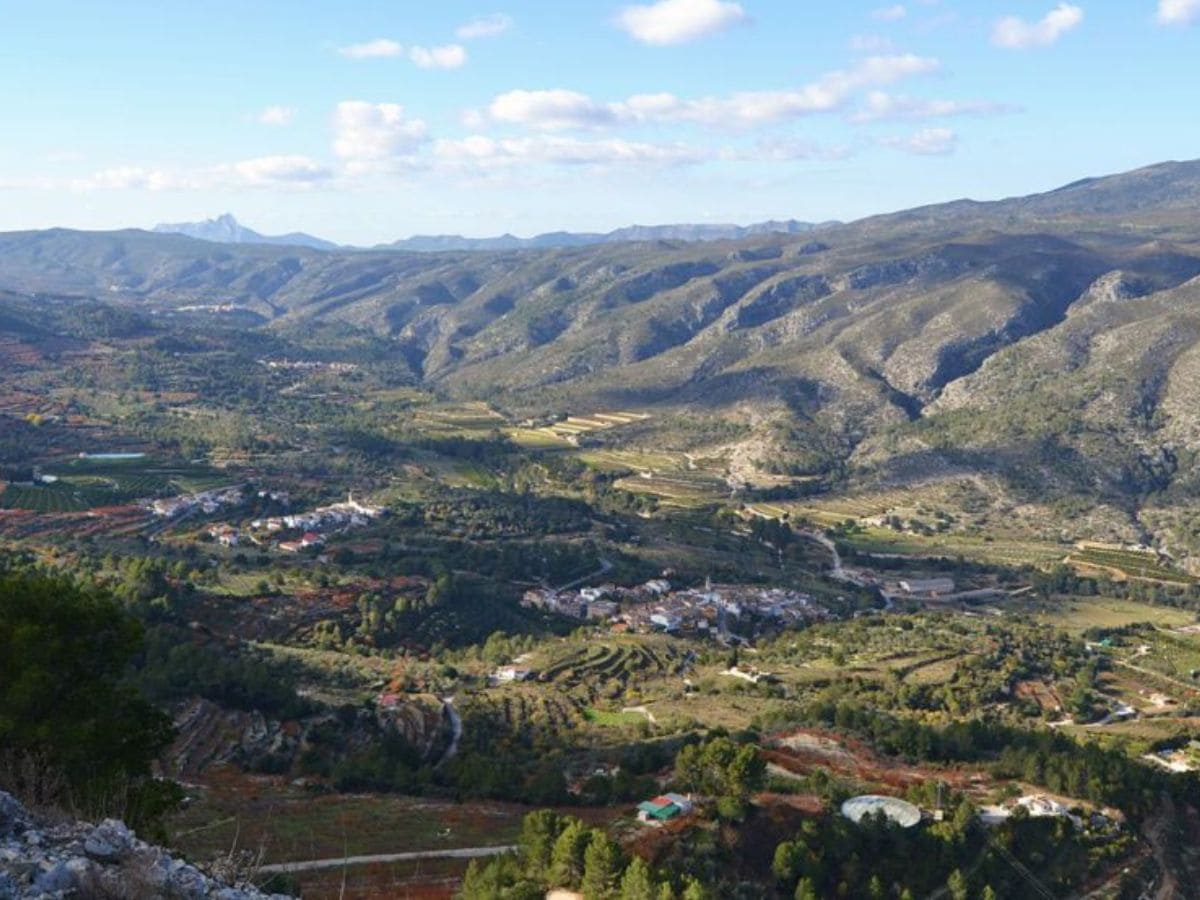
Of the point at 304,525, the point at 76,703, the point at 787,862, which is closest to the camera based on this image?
the point at 76,703

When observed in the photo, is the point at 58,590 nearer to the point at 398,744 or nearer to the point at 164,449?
the point at 398,744

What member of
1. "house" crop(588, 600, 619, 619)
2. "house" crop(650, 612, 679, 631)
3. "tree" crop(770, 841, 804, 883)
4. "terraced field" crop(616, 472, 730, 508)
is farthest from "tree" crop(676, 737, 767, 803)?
"terraced field" crop(616, 472, 730, 508)

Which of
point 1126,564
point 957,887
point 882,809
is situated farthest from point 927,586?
point 957,887

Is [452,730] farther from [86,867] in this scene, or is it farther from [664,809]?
[86,867]

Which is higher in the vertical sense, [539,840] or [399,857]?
[539,840]

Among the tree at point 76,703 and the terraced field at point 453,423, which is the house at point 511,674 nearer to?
the tree at point 76,703

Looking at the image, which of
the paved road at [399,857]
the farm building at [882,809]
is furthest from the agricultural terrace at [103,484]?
the farm building at [882,809]

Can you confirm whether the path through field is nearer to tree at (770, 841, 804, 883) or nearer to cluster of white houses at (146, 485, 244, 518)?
tree at (770, 841, 804, 883)
